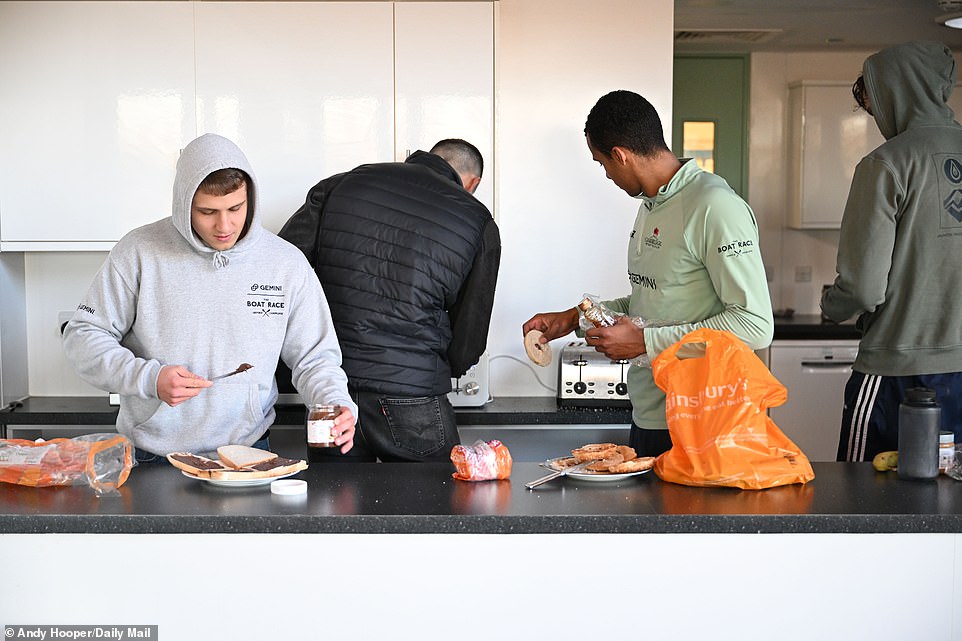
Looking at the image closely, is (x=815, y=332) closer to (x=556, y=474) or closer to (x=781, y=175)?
(x=781, y=175)

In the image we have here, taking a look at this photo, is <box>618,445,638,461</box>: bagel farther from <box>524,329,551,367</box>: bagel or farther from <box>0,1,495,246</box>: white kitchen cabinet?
<box>0,1,495,246</box>: white kitchen cabinet

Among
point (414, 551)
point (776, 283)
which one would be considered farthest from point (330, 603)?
point (776, 283)

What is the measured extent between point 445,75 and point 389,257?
97 cm

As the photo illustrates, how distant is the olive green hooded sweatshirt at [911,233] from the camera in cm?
241

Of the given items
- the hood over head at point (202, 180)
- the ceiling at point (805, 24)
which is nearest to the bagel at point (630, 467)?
the hood over head at point (202, 180)

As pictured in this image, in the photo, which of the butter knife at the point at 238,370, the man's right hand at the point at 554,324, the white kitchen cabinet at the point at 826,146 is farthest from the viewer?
the white kitchen cabinet at the point at 826,146

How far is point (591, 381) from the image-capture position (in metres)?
Answer: 3.43

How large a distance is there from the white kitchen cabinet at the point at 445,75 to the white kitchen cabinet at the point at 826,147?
93.8 inches

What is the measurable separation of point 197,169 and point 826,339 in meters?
3.45

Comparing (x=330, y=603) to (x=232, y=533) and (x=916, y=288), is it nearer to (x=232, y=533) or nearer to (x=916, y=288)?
(x=232, y=533)

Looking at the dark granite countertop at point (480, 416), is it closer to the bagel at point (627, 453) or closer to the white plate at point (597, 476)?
the bagel at point (627, 453)

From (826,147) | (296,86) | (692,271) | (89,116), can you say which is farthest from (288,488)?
(826,147)

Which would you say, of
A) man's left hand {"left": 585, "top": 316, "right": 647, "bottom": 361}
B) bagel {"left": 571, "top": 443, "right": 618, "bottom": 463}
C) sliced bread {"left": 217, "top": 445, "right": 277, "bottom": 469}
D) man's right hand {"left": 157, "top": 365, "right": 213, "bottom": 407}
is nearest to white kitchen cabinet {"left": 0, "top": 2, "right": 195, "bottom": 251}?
man's right hand {"left": 157, "top": 365, "right": 213, "bottom": 407}

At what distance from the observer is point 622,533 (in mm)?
1803
